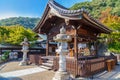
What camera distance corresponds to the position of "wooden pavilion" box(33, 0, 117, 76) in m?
9.16

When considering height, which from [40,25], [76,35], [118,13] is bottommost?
[76,35]

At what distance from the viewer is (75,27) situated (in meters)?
10.1

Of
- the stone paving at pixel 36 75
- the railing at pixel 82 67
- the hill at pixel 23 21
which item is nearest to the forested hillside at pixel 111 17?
the stone paving at pixel 36 75

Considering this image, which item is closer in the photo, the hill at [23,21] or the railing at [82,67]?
the railing at [82,67]

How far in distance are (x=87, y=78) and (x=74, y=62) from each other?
3.88 feet

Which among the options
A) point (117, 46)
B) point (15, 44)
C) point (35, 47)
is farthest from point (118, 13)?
point (15, 44)

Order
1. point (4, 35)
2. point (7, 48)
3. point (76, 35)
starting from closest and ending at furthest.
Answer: point (76, 35), point (7, 48), point (4, 35)

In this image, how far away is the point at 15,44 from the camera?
27.3 m

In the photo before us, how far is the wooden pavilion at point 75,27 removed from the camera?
361 inches

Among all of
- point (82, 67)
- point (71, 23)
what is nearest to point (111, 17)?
point (71, 23)

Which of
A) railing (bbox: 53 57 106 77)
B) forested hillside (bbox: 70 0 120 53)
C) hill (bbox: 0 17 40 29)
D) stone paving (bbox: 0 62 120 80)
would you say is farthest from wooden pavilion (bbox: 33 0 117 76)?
hill (bbox: 0 17 40 29)

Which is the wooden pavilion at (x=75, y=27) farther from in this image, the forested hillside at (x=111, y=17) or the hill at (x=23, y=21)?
the hill at (x=23, y=21)

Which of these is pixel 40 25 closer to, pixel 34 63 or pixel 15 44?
pixel 34 63

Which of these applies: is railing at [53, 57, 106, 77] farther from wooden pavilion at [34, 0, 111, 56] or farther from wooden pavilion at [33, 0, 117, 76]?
wooden pavilion at [34, 0, 111, 56]
